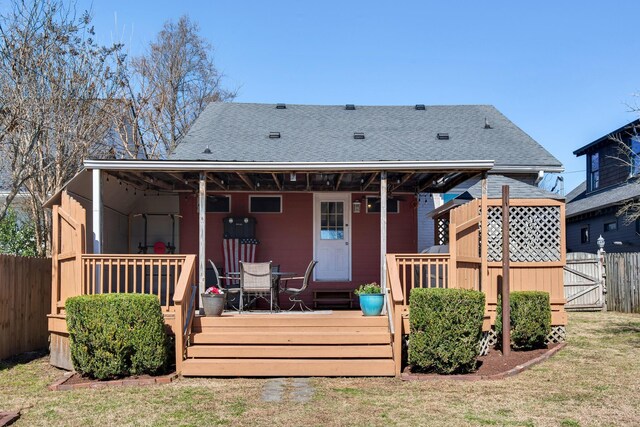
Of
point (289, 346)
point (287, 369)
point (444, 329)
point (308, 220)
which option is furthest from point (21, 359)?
point (444, 329)

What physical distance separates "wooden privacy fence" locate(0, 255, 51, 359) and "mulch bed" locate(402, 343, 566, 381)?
542 centimetres

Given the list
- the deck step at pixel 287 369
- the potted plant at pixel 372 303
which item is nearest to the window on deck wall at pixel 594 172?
the potted plant at pixel 372 303

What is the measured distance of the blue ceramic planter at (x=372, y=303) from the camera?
8141 millimetres

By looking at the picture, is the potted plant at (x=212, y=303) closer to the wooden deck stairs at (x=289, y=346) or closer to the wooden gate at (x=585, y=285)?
the wooden deck stairs at (x=289, y=346)

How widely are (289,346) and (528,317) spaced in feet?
10.6

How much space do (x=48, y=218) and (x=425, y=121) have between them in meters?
8.76

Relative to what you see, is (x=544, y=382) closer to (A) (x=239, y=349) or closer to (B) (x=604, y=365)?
(B) (x=604, y=365)

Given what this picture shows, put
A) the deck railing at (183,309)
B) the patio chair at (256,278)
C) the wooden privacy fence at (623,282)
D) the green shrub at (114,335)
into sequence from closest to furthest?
1. the green shrub at (114,335)
2. the deck railing at (183,309)
3. the patio chair at (256,278)
4. the wooden privacy fence at (623,282)

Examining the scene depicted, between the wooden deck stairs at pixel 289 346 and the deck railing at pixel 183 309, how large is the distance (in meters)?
0.11

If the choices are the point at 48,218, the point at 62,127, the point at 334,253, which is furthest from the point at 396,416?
the point at 48,218

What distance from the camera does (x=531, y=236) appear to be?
8.45 meters

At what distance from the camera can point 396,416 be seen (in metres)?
5.18

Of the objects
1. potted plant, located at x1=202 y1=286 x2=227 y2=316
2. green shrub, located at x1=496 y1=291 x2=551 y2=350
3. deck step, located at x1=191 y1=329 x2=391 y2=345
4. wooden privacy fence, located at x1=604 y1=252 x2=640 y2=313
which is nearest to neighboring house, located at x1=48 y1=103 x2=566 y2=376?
deck step, located at x1=191 y1=329 x2=391 y2=345

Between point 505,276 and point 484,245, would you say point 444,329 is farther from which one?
point 484,245
